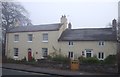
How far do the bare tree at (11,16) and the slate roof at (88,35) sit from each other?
8.31m

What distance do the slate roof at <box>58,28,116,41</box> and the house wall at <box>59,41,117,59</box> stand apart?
0.68m

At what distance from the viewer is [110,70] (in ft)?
76.8

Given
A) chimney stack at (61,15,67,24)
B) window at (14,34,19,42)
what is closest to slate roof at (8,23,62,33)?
window at (14,34,19,42)

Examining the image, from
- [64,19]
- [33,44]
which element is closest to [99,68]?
[33,44]

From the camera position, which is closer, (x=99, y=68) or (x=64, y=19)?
(x=99, y=68)

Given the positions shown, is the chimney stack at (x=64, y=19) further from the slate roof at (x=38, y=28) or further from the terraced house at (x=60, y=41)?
the slate roof at (x=38, y=28)

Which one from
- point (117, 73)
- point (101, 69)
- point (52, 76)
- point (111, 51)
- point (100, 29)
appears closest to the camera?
point (52, 76)

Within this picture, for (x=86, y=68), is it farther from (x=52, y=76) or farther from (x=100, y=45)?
(x=100, y=45)

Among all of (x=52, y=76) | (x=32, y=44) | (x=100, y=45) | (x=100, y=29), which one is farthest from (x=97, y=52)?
(x=52, y=76)

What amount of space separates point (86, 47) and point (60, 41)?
4764 millimetres

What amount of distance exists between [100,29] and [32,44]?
12.6 m

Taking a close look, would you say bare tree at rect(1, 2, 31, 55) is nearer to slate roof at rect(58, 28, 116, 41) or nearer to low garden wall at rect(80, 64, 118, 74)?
slate roof at rect(58, 28, 116, 41)

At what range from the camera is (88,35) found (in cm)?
4156

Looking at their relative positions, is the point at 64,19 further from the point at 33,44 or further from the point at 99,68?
the point at 99,68
